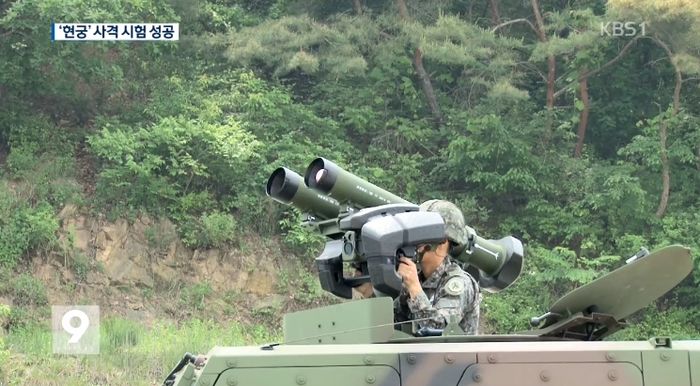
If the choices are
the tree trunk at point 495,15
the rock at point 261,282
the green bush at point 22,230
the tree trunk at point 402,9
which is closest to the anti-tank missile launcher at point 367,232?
the green bush at point 22,230

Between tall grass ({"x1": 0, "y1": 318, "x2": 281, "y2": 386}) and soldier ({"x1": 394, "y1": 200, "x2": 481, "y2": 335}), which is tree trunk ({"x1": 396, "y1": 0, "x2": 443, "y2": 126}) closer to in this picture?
tall grass ({"x1": 0, "y1": 318, "x2": 281, "y2": 386})

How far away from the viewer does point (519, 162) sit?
1922cm

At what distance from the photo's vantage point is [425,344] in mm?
3623

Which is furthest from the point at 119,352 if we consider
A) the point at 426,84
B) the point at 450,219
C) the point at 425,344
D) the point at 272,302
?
the point at 425,344

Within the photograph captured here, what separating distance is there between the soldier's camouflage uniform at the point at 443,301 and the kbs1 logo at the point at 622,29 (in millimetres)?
14759

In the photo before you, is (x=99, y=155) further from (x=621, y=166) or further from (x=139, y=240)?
(x=621, y=166)


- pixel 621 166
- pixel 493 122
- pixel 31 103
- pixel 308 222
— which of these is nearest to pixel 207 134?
pixel 31 103

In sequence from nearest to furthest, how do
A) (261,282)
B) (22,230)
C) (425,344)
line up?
1. (425,344)
2. (22,230)
3. (261,282)

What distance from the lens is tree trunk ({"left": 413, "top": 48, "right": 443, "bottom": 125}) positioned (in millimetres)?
20297

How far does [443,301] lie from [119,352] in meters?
10.4

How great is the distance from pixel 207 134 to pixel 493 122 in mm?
4802

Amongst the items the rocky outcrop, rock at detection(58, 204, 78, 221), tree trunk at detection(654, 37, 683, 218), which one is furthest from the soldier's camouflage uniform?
tree trunk at detection(654, 37, 683, 218)

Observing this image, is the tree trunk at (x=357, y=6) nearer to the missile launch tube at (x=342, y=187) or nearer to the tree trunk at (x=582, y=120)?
the tree trunk at (x=582, y=120)

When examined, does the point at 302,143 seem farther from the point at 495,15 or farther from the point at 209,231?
the point at 495,15
